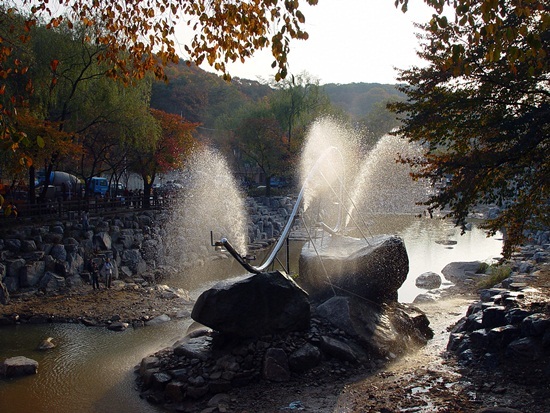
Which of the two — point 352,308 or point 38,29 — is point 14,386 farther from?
point 38,29

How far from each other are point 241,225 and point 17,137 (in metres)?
30.4

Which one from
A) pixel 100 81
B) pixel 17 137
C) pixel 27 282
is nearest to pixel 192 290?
pixel 27 282

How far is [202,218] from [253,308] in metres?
21.3

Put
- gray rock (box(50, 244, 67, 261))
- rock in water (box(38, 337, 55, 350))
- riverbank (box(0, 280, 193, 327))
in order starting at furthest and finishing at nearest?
1. gray rock (box(50, 244, 67, 261))
2. riverbank (box(0, 280, 193, 327))
3. rock in water (box(38, 337, 55, 350))

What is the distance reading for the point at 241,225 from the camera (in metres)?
35.6

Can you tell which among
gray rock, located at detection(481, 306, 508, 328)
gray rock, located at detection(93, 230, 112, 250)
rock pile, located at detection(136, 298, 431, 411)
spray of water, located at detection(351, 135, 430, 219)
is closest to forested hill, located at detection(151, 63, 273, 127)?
spray of water, located at detection(351, 135, 430, 219)

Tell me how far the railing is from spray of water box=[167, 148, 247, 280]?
228 cm

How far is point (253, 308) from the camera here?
36.9 ft

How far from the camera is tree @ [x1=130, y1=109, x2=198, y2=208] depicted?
3275 centimetres

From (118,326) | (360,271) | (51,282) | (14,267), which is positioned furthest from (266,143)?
(360,271)

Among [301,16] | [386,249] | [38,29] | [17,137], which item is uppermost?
[38,29]

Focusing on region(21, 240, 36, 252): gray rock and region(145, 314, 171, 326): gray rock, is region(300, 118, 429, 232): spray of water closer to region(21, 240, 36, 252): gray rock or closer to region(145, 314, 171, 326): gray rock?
region(21, 240, 36, 252): gray rock

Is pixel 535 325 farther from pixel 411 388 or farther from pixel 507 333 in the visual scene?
pixel 411 388

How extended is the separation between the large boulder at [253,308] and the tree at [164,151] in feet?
71.8
